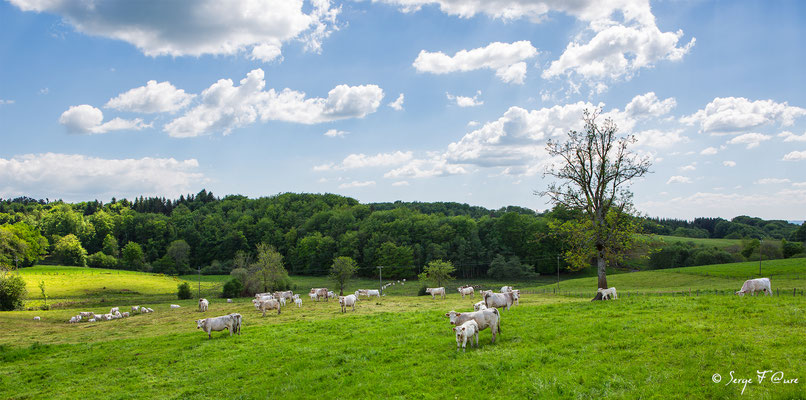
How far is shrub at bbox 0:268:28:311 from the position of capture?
44062 millimetres

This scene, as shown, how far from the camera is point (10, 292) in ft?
145

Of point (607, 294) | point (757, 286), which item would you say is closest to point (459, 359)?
point (607, 294)

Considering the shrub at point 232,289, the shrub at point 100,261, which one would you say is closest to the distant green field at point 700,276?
the shrub at point 232,289

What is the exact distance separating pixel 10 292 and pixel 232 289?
25.0m

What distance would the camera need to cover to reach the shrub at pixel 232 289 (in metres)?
62.0

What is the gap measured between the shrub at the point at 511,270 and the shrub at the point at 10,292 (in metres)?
77.3

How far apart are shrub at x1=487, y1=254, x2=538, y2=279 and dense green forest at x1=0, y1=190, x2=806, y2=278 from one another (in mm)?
1039

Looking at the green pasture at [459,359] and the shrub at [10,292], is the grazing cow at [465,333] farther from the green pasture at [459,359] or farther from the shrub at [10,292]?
the shrub at [10,292]

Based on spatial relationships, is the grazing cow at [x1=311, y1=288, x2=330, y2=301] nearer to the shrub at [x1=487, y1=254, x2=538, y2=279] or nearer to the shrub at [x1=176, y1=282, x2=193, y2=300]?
the shrub at [x1=176, y1=282, x2=193, y2=300]

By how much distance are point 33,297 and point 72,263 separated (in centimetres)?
6698

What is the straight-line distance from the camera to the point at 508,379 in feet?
33.6

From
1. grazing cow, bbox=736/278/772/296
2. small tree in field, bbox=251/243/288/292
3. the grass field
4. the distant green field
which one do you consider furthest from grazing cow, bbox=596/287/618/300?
small tree in field, bbox=251/243/288/292

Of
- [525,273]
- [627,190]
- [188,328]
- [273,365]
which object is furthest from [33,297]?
[525,273]

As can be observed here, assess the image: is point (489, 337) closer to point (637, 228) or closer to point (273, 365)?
point (273, 365)
